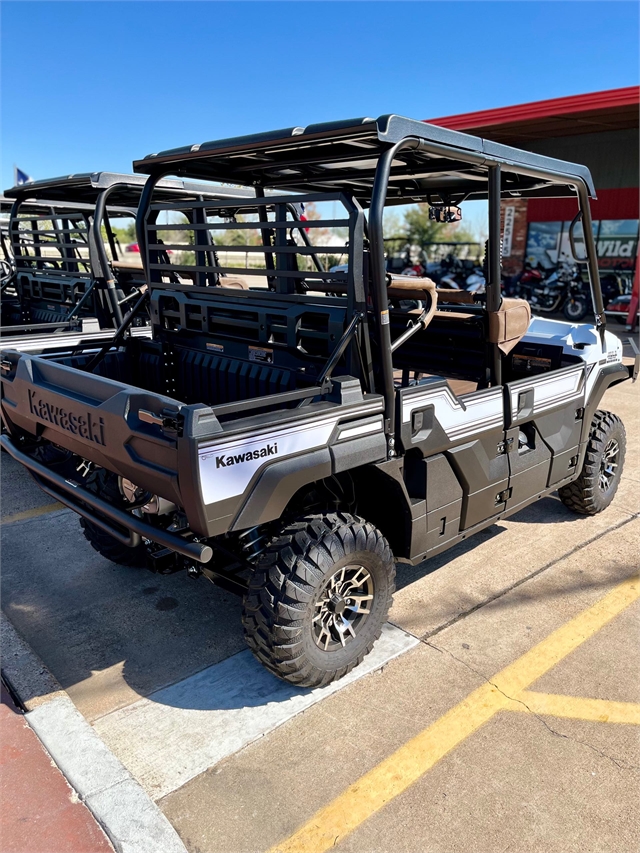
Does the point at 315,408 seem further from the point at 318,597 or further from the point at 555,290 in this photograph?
the point at 555,290

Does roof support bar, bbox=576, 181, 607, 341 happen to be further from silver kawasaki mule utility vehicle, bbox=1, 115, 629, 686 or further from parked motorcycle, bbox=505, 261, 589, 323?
parked motorcycle, bbox=505, 261, 589, 323

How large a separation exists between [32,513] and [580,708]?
3.69 meters

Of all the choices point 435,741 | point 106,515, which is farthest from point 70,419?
point 435,741

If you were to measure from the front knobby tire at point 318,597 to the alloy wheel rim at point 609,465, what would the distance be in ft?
7.34

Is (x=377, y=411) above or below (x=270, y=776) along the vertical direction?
above

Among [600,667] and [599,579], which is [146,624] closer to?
[600,667]

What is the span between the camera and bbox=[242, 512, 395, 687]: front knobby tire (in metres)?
2.61

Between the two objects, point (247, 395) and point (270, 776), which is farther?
point (247, 395)

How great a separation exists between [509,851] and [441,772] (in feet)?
1.18

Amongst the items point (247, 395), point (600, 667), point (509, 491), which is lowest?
point (600, 667)

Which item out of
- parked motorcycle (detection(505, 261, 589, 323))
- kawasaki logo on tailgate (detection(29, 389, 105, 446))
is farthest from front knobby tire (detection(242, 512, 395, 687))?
parked motorcycle (detection(505, 261, 589, 323))

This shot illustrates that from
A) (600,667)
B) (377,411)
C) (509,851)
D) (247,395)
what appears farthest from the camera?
(247,395)

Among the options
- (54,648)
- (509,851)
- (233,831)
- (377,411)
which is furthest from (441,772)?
(54,648)

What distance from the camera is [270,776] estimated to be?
2414 millimetres
